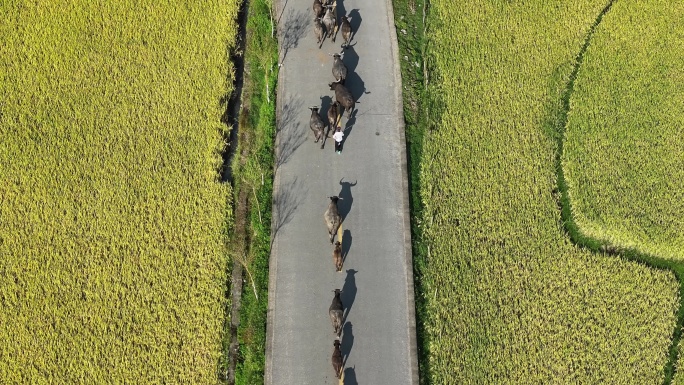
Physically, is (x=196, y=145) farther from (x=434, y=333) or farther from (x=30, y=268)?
(x=434, y=333)

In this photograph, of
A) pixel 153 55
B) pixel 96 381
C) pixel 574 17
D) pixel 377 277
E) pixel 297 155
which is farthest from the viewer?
pixel 574 17

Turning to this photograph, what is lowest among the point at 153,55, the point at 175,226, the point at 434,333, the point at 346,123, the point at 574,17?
the point at 434,333

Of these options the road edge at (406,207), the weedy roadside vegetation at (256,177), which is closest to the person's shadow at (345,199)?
the road edge at (406,207)

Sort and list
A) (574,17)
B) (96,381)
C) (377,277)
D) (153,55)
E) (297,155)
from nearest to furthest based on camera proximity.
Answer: (96,381) → (377,277) → (297,155) → (153,55) → (574,17)

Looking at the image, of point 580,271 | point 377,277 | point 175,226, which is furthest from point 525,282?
point 175,226

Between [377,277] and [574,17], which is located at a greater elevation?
[574,17]

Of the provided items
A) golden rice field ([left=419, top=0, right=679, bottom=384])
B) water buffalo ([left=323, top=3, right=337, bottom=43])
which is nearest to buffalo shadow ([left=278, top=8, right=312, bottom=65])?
water buffalo ([left=323, top=3, right=337, bottom=43])
